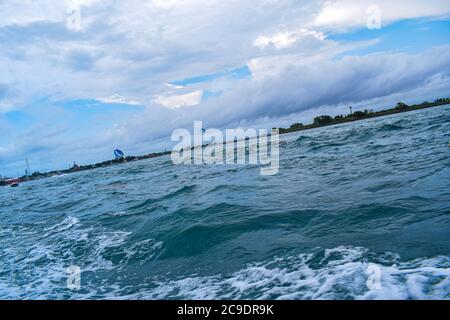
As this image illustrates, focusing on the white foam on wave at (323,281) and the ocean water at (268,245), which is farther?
the ocean water at (268,245)

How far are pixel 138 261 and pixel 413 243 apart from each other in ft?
19.2

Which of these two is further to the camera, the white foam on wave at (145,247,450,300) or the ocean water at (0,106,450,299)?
the ocean water at (0,106,450,299)

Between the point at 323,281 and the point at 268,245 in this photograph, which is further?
the point at 268,245

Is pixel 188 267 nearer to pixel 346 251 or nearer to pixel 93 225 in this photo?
pixel 346 251

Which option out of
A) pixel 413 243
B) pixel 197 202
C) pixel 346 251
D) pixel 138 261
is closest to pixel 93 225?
pixel 197 202

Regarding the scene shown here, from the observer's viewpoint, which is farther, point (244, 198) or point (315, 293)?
point (244, 198)

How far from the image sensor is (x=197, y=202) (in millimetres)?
Result: 13117

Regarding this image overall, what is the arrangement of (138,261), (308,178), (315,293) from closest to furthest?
(315,293), (138,261), (308,178)
